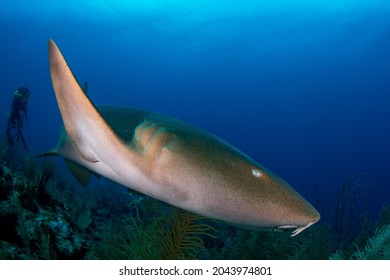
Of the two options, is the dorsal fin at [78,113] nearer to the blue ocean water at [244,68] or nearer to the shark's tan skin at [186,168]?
the shark's tan skin at [186,168]

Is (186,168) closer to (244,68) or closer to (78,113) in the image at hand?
(78,113)

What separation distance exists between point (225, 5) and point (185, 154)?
164 feet

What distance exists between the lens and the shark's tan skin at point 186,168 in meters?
1.38

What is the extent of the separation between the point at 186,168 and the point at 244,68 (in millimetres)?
75934

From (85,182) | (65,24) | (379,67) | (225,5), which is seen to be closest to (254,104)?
(379,67)

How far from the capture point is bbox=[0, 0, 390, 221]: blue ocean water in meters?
47.0

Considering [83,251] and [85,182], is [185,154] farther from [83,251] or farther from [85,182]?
[85,182]

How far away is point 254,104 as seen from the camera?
3831 inches

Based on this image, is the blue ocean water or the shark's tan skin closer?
the shark's tan skin

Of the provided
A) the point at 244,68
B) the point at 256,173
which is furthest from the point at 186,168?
the point at 244,68

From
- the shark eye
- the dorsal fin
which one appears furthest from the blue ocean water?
the shark eye

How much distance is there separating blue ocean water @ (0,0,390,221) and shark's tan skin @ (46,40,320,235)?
2326cm

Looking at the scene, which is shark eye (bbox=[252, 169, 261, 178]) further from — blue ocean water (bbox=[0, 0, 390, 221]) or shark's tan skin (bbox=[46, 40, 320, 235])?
blue ocean water (bbox=[0, 0, 390, 221])

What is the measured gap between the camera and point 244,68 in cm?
7338
